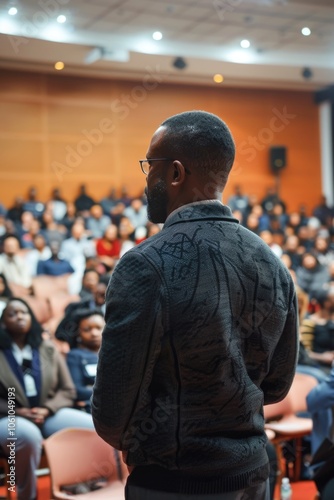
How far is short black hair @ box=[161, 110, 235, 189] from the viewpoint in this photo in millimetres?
1284

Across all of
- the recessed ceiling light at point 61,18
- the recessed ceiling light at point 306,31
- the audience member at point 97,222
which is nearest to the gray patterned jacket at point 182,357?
the recessed ceiling light at point 61,18

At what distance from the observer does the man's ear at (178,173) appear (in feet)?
4.22

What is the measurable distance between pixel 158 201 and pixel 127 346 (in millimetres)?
292

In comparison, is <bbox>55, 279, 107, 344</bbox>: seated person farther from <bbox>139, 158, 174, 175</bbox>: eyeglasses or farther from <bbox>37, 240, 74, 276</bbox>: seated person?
<bbox>139, 158, 174, 175</bbox>: eyeglasses

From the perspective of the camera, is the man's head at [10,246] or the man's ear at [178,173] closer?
the man's ear at [178,173]

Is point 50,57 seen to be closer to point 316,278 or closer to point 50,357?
point 316,278

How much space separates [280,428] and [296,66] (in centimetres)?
903

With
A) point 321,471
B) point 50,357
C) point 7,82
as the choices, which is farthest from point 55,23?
point 321,471

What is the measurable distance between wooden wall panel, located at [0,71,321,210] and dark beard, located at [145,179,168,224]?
10.7 metres

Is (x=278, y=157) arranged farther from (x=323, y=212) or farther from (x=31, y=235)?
(x=31, y=235)

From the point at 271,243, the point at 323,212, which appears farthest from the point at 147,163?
the point at 323,212

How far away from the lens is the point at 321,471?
2502mm

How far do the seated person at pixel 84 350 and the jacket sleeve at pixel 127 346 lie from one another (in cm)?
288

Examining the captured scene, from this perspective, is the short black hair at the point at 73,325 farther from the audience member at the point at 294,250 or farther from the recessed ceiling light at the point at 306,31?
the recessed ceiling light at the point at 306,31
